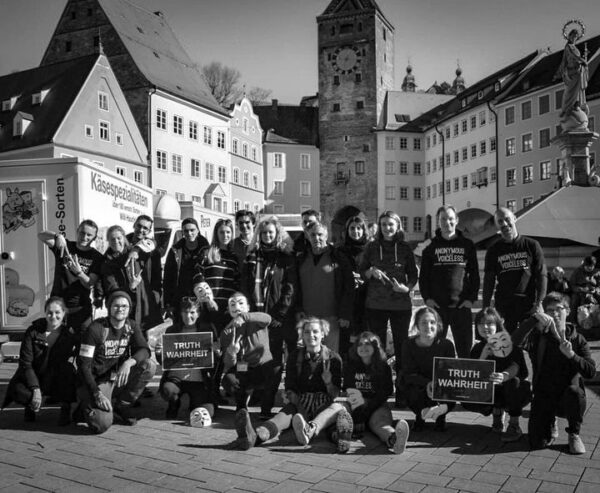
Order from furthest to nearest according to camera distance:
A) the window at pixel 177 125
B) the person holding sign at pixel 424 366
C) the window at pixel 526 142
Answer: the window at pixel 526 142 < the window at pixel 177 125 < the person holding sign at pixel 424 366

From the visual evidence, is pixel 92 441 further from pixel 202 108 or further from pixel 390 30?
pixel 390 30

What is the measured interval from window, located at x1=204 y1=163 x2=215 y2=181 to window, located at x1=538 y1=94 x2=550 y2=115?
24248 millimetres

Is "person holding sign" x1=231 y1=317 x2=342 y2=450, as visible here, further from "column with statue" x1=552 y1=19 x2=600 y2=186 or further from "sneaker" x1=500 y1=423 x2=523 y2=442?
"column with statue" x1=552 y1=19 x2=600 y2=186

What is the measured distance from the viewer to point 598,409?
6.39 m

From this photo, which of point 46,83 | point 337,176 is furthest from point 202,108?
point 337,176

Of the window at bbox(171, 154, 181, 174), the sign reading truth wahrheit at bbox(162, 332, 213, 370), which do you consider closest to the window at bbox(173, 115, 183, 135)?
the window at bbox(171, 154, 181, 174)

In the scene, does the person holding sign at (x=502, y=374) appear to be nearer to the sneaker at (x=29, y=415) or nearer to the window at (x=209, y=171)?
the sneaker at (x=29, y=415)

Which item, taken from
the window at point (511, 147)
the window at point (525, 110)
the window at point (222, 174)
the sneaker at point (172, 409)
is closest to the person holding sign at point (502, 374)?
the sneaker at point (172, 409)

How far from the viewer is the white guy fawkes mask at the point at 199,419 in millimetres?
5984

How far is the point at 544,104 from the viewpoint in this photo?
46.8m

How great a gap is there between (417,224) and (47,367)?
194 ft

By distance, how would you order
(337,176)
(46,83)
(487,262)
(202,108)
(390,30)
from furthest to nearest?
(390,30) < (337,176) < (202,108) < (46,83) < (487,262)

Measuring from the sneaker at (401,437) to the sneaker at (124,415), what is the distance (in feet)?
8.19

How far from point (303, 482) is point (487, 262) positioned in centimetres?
351
